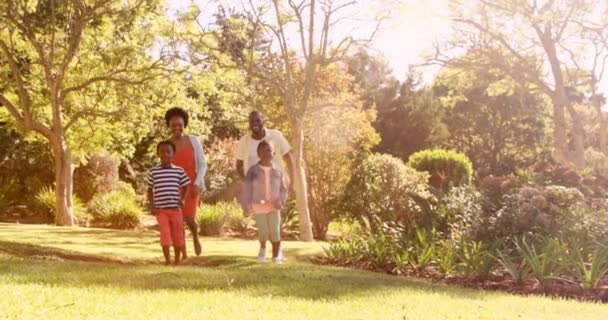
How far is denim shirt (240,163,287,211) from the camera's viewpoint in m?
9.01

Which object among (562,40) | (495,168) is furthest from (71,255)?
(495,168)

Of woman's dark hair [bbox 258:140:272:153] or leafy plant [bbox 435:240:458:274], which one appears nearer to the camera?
woman's dark hair [bbox 258:140:272:153]

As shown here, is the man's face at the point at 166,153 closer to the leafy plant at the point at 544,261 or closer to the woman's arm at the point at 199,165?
the woman's arm at the point at 199,165

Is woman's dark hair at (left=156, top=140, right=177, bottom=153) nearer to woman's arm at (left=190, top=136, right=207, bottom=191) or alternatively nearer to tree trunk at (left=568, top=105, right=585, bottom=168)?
woman's arm at (left=190, top=136, right=207, bottom=191)

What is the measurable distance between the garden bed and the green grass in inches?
33.4

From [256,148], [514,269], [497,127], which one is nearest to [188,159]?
[256,148]

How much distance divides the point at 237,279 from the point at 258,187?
6.18 ft

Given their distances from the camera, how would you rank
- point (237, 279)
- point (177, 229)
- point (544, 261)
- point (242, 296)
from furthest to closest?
point (177, 229), point (544, 261), point (237, 279), point (242, 296)

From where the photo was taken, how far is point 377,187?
17.7 metres

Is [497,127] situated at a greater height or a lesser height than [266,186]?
greater

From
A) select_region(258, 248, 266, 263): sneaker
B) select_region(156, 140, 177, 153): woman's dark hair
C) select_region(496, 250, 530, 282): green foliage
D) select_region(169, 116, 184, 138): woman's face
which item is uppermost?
select_region(169, 116, 184, 138): woman's face

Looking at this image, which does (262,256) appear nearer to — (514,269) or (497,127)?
(514,269)

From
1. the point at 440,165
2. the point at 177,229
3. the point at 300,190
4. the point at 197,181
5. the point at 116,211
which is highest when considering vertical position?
the point at 440,165

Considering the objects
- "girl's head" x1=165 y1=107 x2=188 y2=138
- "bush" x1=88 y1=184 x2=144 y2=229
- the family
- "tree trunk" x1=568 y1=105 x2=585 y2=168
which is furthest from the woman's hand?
"tree trunk" x1=568 y1=105 x2=585 y2=168
